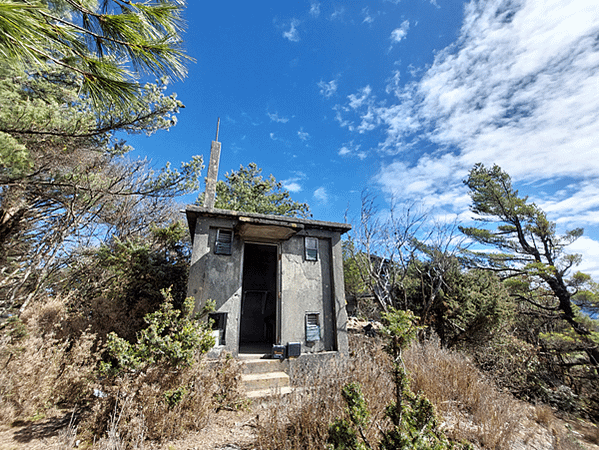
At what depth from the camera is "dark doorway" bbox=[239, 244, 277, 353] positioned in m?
10.8

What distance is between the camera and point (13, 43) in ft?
8.34

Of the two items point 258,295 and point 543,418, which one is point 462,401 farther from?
point 258,295

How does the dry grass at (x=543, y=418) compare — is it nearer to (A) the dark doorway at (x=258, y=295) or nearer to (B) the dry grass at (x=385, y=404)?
(B) the dry grass at (x=385, y=404)

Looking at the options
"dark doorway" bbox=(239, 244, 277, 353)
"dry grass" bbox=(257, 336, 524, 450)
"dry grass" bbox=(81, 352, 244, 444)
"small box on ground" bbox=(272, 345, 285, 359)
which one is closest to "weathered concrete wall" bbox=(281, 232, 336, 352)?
"small box on ground" bbox=(272, 345, 285, 359)

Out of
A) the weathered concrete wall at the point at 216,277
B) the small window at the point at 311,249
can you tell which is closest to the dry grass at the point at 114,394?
the weathered concrete wall at the point at 216,277

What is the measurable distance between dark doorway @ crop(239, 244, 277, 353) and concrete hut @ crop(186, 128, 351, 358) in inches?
116

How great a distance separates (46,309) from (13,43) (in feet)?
24.2

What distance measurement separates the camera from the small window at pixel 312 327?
7.36 meters

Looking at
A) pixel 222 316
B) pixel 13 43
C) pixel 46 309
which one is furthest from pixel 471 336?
pixel 46 309

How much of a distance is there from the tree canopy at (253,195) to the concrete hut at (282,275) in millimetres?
10322

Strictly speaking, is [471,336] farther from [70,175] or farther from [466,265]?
[70,175]

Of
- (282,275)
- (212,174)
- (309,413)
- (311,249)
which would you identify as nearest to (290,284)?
(282,275)

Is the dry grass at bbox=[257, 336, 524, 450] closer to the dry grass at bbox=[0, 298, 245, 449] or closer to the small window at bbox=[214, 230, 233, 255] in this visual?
the dry grass at bbox=[0, 298, 245, 449]

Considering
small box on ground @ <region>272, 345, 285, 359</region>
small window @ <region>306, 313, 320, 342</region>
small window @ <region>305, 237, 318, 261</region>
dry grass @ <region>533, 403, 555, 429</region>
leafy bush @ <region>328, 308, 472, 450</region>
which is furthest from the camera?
small window @ <region>305, 237, 318, 261</region>
